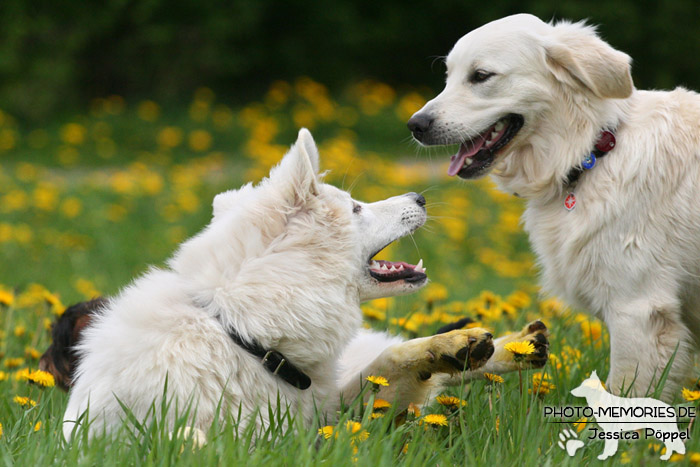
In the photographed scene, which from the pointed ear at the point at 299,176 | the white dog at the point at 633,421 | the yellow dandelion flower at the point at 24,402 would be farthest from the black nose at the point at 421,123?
the yellow dandelion flower at the point at 24,402

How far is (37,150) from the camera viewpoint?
47.1 feet


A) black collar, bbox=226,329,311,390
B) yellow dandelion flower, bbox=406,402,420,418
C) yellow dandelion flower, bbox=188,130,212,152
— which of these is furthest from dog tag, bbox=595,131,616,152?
yellow dandelion flower, bbox=188,130,212,152

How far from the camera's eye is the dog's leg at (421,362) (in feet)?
10.5

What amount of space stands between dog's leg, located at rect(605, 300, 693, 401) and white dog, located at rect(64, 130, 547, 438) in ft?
1.09

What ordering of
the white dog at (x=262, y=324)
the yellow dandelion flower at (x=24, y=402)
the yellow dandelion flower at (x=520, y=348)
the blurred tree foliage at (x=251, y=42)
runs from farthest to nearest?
the blurred tree foliage at (x=251, y=42), the yellow dandelion flower at (x=24, y=402), the yellow dandelion flower at (x=520, y=348), the white dog at (x=262, y=324)

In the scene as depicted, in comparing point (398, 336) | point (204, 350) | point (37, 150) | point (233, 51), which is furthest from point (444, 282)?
point (233, 51)

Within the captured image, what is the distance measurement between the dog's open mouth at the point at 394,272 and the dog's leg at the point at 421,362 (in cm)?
26

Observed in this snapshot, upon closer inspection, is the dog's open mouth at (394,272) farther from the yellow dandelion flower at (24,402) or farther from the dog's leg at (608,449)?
the yellow dandelion flower at (24,402)

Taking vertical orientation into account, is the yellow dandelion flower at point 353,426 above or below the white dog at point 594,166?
below

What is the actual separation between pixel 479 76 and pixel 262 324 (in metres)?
1.59

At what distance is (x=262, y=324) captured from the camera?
2.98 m

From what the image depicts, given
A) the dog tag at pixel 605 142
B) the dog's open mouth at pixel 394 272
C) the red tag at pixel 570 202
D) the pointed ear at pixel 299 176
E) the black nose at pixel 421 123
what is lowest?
the dog's open mouth at pixel 394 272

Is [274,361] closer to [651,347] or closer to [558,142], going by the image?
[651,347]

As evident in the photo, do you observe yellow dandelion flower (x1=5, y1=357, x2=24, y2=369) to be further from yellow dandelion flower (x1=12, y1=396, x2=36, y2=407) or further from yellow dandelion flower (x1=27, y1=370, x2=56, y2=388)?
yellow dandelion flower (x1=27, y1=370, x2=56, y2=388)
